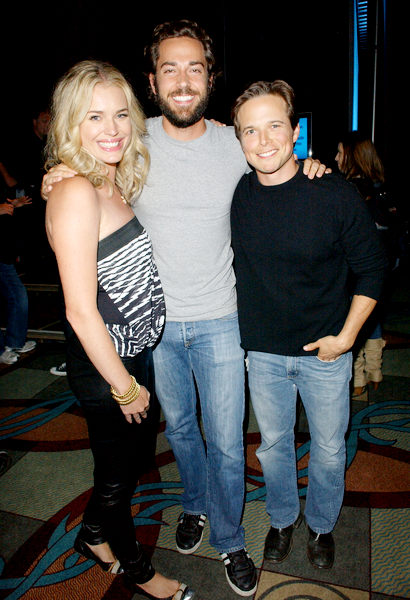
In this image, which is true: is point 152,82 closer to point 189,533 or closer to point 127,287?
point 127,287

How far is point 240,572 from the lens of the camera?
1.63 m

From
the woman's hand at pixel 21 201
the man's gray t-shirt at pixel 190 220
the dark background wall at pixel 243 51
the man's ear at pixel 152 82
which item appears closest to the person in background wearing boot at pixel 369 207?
the man's gray t-shirt at pixel 190 220

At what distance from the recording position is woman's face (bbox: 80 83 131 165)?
131 centimetres

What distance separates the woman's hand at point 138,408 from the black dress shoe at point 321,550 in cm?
95

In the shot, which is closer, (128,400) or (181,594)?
(128,400)

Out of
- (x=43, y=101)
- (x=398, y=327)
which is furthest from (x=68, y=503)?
(x=43, y=101)

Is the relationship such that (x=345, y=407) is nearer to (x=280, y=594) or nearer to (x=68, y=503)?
(x=280, y=594)

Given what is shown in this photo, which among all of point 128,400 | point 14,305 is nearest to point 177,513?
point 128,400

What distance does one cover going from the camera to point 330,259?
1476 mm

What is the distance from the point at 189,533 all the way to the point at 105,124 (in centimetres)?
167

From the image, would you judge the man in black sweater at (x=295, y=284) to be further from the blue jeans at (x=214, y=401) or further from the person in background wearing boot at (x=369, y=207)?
the person in background wearing boot at (x=369, y=207)

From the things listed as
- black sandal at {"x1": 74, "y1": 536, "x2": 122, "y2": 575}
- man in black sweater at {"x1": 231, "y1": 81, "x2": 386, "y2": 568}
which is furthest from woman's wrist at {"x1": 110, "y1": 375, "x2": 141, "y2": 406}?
black sandal at {"x1": 74, "y1": 536, "x2": 122, "y2": 575}

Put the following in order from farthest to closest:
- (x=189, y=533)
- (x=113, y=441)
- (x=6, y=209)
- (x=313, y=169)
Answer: (x=6, y=209)
(x=189, y=533)
(x=313, y=169)
(x=113, y=441)

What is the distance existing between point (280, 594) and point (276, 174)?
1.57 meters
